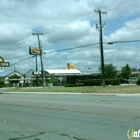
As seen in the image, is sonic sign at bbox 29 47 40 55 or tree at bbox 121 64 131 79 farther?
tree at bbox 121 64 131 79

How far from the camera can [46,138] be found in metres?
8.48

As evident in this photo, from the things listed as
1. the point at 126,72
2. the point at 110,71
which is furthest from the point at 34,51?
the point at 126,72

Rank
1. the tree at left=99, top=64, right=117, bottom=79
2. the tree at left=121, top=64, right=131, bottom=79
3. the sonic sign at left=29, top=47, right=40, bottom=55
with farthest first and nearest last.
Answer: the tree at left=121, top=64, right=131, bottom=79, the tree at left=99, top=64, right=117, bottom=79, the sonic sign at left=29, top=47, right=40, bottom=55

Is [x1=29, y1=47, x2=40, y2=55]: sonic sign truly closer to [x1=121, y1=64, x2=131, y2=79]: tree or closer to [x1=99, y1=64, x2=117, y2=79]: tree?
[x1=99, y1=64, x2=117, y2=79]: tree

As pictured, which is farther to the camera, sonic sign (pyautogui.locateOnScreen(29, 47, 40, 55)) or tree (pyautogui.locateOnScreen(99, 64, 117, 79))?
tree (pyautogui.locateOnScreen(99, 64, 117, 79))

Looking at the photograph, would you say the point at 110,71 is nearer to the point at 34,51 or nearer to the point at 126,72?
the point at 126,72

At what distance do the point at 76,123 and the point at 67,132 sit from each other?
1680 mm

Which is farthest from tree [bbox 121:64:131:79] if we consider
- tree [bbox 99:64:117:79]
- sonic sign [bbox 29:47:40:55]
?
sonic sign [bbox 29:47:40:55]

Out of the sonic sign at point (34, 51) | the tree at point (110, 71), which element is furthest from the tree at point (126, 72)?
the sonic sign at point (34, 51)

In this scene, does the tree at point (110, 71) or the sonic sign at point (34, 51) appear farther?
the tree at point (110, 71)

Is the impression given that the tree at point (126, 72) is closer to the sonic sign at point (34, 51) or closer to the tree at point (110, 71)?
the tree at point (110, 71)

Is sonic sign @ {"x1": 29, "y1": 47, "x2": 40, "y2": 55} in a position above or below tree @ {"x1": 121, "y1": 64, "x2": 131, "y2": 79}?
above

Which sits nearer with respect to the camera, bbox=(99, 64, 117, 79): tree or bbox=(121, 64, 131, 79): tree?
bbox=(99, 64, 117, 79): tree

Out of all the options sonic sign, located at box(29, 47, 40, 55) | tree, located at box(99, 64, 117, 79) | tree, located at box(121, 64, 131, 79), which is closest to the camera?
sonic sign, located at box(29, 47, 40, 55)
